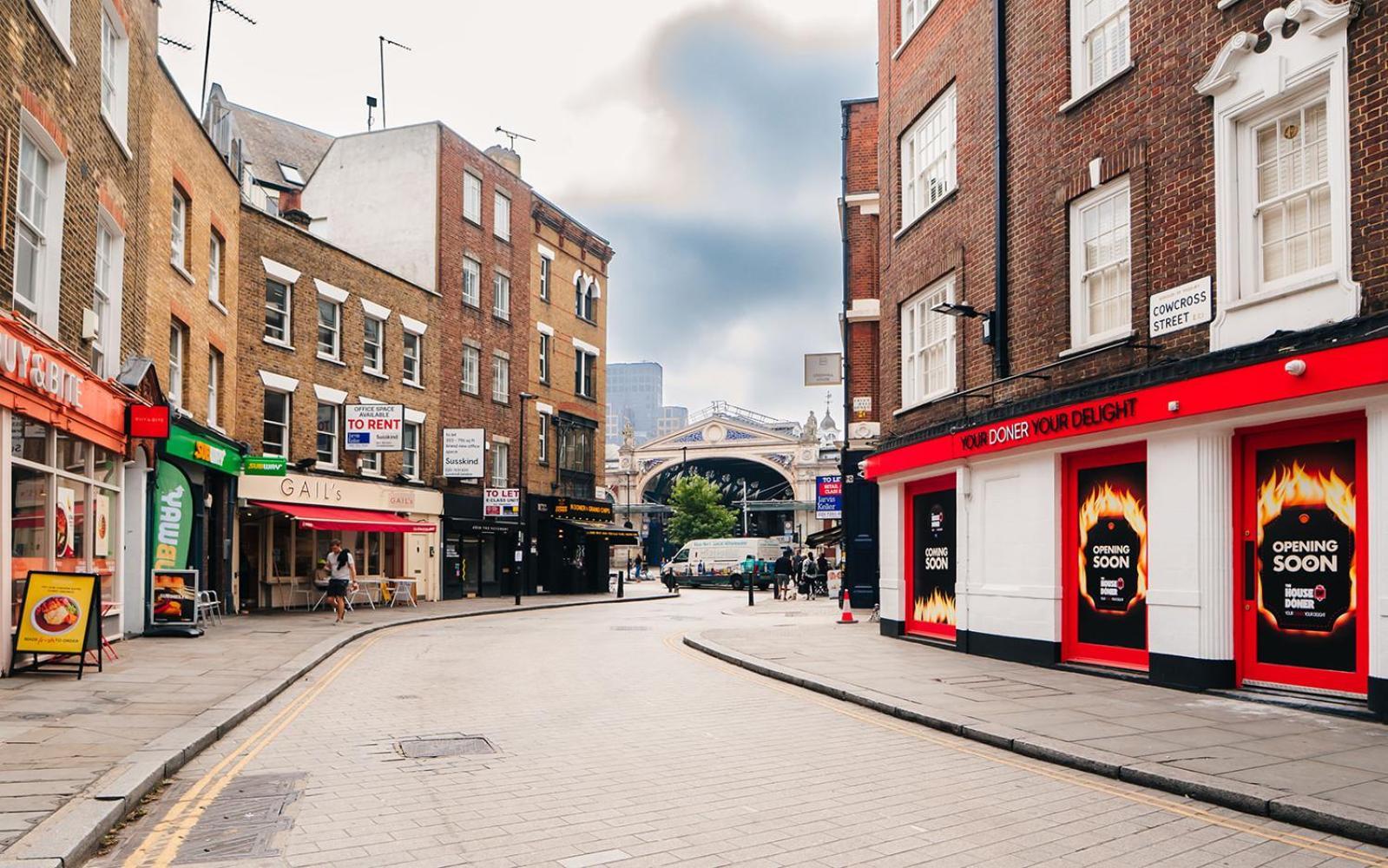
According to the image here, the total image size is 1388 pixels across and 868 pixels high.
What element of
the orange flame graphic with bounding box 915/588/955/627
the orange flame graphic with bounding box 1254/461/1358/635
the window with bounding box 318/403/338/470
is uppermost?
the window with bounding box 318/403/338/470

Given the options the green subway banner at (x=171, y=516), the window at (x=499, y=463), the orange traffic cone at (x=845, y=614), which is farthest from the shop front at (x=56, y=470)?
the window at (x=499, y=463)

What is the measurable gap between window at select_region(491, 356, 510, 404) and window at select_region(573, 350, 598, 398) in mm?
5565

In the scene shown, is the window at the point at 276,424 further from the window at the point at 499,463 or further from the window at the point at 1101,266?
the window at the point at 1101,266

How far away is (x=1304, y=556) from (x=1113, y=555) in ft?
9.07

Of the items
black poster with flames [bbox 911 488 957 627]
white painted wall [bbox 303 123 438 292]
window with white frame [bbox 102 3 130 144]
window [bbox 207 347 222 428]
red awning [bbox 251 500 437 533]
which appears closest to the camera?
window with white frame [bbox 102 3 130 144]

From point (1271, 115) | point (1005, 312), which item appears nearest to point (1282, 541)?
point (1271, 115)

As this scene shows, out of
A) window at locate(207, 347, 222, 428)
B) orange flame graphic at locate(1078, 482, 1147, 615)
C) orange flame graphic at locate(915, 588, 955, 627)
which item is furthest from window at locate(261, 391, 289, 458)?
orange flame graphic at locate(1078, 482, 1147, 615)

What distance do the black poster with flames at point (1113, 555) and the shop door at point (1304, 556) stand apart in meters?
1.49

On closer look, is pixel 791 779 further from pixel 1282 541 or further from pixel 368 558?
pixel 368 558

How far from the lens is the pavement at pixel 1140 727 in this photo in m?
6.80

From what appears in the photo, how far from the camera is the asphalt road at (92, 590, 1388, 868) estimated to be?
5.75 m

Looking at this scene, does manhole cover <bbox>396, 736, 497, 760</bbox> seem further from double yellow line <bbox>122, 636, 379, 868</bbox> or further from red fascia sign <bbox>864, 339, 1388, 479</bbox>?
red fascia sign <bbox>864, 339, 1388, 479</bbox>

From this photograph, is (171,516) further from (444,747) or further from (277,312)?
(444,747)

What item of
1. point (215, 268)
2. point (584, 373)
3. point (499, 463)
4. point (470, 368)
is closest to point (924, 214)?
point (215, 268)
